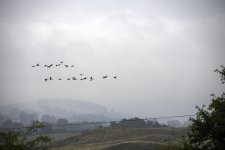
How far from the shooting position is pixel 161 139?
327 feet

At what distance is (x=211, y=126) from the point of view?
3145 centimetres

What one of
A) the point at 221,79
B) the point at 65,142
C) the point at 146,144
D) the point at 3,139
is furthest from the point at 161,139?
the point at 3,139

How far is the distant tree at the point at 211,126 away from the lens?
30.5 metres

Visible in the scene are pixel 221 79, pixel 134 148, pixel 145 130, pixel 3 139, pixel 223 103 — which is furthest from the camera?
pixel 145 130

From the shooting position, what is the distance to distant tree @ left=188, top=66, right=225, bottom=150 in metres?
30.5

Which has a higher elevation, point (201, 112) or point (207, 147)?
point (201, 112)

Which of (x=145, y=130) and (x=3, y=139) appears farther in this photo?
(x=145, y=130)

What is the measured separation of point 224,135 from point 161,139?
70.4 meters

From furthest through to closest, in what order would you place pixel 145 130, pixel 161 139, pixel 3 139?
pixel 145 130, pixel 161 139, pixel 3 139

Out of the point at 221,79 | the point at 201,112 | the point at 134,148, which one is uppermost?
the point at 221,79

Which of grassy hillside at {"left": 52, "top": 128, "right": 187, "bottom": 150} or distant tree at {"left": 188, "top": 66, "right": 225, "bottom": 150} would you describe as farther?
grassy hillside at {"left": 52, "top": 128, "right": 187, "bottom": 150}

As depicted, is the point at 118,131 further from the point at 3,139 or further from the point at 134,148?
the point at 3,139

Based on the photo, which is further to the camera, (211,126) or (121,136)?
(121,136)

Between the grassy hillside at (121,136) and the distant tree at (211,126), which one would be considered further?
the grassy hillside at (121,136)
